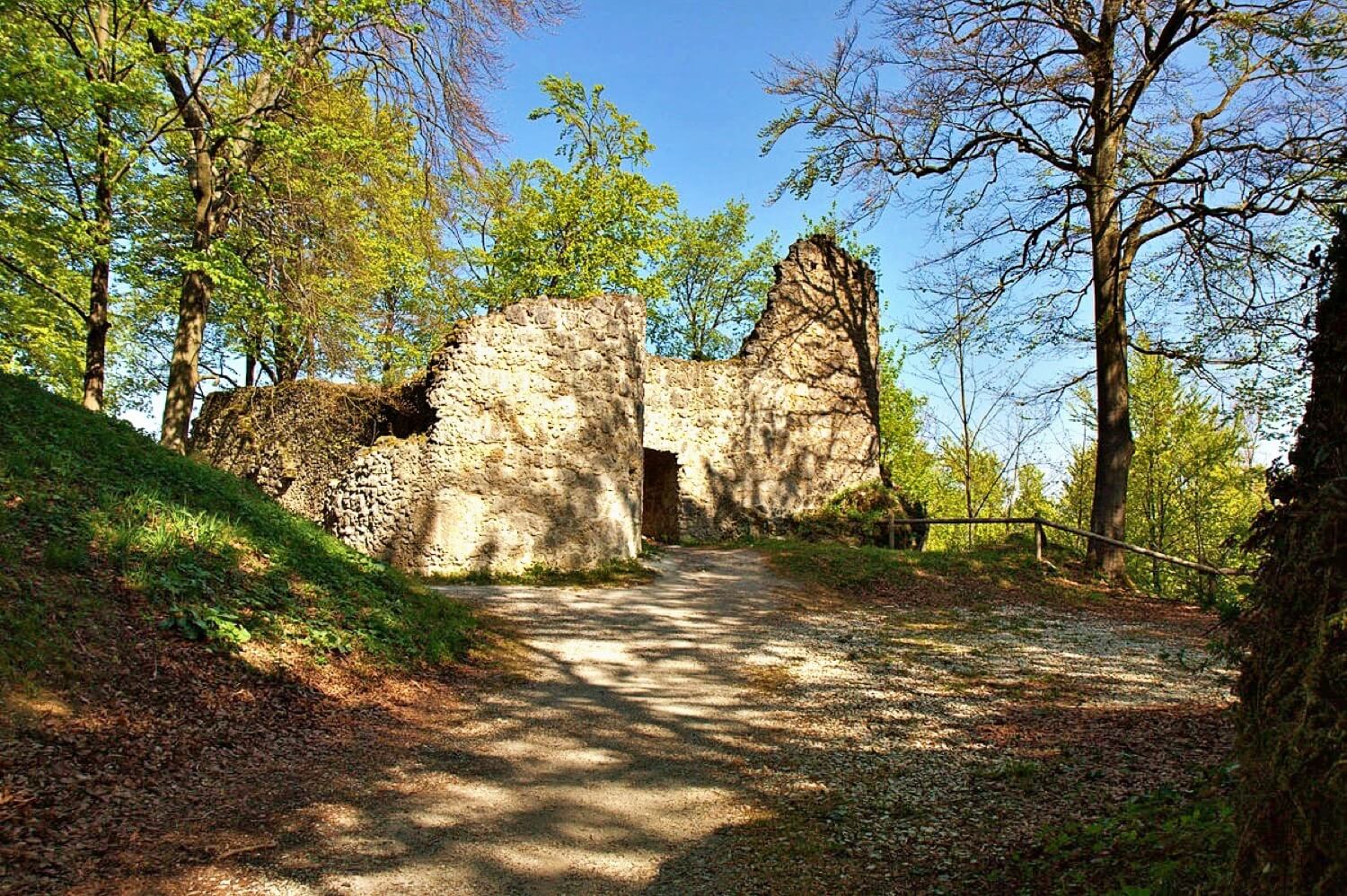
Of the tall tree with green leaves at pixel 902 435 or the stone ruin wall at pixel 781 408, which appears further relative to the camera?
the tall tree with green leaves at pixel 902 435

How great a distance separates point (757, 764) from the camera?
15.4ft

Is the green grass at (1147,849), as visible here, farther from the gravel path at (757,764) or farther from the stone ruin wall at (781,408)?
the stone ruin wall at (781,408)

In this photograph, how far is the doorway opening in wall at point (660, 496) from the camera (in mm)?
17500

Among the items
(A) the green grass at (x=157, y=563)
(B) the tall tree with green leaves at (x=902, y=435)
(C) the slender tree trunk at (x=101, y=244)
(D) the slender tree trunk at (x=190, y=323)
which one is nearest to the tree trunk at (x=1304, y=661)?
(A) the green grass at (x=157, y=563)

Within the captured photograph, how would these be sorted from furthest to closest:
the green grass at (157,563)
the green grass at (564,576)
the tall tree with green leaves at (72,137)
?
the green grass at (564,576) → the tall tree with green leaves at (72,137) → the green grass at (157,563)

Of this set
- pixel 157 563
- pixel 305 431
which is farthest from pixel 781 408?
pixel 157 563

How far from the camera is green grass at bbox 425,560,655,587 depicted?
10.7 metres

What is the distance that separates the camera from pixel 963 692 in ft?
20.4

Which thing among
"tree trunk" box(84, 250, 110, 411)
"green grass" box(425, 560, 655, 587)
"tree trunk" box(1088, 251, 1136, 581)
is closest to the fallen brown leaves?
"green grass" box(425, 560, 655, 587)

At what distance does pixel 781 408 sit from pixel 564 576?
849cm

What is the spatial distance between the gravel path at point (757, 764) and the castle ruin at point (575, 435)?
331 centimetres

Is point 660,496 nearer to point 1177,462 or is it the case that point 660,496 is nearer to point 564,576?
point 564,576

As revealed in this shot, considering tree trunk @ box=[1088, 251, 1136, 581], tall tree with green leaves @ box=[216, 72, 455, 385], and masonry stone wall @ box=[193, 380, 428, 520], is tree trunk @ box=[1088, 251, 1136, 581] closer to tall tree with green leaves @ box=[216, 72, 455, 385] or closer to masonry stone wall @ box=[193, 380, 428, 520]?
masonry stone wall @ box=[193, 380, 428, 520]

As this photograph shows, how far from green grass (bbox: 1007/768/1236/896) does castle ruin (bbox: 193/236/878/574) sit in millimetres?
8884
